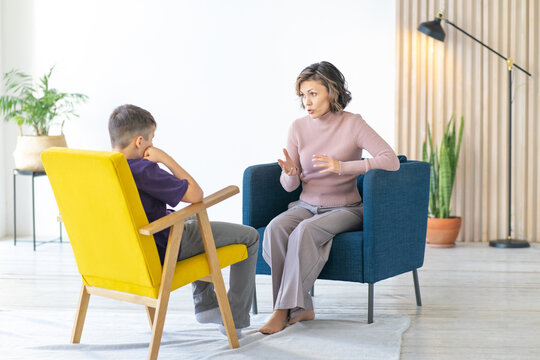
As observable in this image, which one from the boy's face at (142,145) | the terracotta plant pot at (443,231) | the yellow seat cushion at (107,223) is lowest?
the terracotta plant pot at (443,231)

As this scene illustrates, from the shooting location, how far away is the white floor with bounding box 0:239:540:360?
2859 millimetres

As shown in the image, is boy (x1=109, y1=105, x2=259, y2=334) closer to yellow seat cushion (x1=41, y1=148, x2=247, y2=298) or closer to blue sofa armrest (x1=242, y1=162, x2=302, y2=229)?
yellow seat cushion (x1=41, y1=148, x2=247, y2=298)

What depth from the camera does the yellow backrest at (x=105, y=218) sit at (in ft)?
7.73

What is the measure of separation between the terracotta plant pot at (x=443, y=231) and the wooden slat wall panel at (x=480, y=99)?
0.25 m

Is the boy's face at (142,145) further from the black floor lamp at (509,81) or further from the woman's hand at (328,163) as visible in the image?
the black floor lamp at (509,81)

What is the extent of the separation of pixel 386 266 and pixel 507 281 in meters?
1.21

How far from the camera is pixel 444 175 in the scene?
4996mm

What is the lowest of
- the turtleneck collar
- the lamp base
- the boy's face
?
the lamp base

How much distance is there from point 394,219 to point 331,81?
69 cm

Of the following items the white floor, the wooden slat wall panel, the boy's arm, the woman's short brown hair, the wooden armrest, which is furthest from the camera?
the wooden slat wall panel

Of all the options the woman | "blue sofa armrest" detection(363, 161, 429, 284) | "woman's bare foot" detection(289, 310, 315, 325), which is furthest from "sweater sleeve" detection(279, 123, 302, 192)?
"woman's bare foot" detection(289, 310, 315, 325)

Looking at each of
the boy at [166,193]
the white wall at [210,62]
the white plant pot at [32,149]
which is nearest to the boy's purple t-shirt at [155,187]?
the boy at [166,193]

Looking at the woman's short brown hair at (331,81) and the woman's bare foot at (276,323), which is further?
the woman's short brown hair at (331,81)

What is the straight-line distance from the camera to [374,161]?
3113 mm
